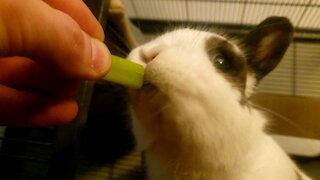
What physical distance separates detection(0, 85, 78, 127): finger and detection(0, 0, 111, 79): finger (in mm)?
142

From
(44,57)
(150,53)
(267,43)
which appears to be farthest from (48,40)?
(267,43)

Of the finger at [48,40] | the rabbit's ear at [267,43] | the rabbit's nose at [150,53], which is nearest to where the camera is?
the finger at [48,40]

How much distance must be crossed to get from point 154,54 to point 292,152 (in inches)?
36.4

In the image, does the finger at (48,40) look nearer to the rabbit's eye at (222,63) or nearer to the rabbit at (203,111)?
the rabbit at (203,111)

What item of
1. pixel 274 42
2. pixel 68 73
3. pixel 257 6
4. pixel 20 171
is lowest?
pixel 20 171

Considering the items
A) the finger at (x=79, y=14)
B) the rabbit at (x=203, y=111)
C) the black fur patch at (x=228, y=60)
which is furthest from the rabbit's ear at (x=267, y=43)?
the finger at (x=79, y=14)

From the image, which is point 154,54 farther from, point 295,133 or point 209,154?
point 295,133

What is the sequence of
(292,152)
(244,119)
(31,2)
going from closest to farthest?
(31,2), (244,119), (292,152)

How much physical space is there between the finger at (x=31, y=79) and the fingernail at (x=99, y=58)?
0.10 m

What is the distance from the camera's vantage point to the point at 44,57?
46 cm

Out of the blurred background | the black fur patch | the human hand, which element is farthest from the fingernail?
the blurred background

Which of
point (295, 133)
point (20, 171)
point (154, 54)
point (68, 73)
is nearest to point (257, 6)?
point (295, 133)

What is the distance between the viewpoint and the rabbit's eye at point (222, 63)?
0.80m

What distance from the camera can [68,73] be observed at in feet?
1.58
